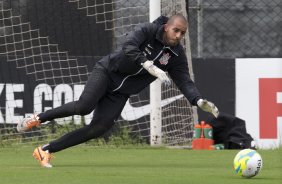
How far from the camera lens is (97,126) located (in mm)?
10969

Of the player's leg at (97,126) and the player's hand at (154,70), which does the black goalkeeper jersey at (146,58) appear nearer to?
the player's leg at (97,126)

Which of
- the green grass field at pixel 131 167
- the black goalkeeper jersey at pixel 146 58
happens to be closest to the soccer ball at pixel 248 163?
the green grass field at pixel 131 167

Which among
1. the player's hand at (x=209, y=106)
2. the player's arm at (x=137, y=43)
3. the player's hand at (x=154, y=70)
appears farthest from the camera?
the player's arm at (x=137, y=43)

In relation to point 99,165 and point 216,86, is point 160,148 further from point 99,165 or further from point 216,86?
point 99,165

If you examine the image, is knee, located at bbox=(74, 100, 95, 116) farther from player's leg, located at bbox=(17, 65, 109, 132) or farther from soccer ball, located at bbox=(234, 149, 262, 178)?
soccer ball, located at bbox=(234, 149, 262, 178)

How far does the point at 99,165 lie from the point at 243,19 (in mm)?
5249

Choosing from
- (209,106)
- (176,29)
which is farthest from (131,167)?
(176,29)

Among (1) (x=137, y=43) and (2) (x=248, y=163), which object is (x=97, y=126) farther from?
(2) (x=248, y=163)

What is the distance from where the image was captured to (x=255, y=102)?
591 inches

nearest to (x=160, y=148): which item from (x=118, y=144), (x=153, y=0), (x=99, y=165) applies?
(x=118, y=144)

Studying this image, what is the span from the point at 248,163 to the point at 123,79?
225 centimetres

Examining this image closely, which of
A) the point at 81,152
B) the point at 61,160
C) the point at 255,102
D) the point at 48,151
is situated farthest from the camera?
the point at 255,102

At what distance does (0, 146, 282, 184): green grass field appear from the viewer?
9.27 m

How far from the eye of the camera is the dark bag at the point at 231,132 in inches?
560
